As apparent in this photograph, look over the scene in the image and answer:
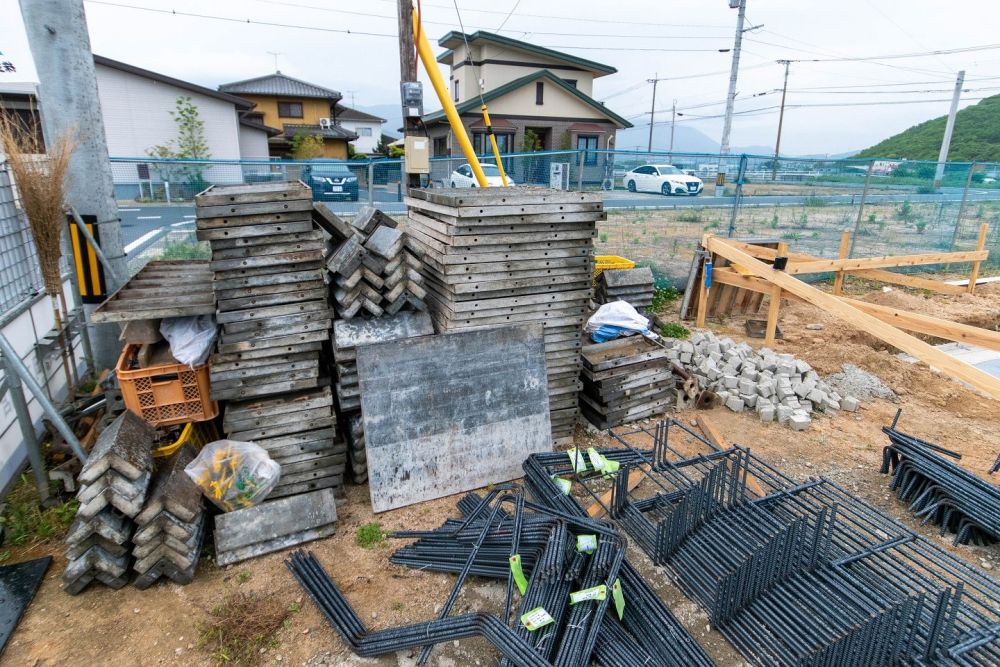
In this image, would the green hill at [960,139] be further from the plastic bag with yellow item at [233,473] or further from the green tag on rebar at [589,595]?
the plastic bag with yellow item at [233,473]

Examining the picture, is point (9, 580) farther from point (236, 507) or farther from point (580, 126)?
point (580, 126)

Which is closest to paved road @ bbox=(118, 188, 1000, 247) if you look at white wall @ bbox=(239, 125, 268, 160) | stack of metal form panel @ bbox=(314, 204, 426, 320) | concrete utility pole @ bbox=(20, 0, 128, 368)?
concrete utility pole @ bbox=(20, 0, 128, 368)

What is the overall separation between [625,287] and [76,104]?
6.80 m

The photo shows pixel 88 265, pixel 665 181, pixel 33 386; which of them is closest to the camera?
pixel 33 386

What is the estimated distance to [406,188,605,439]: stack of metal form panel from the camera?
16.2ft

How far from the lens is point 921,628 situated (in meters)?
3.26

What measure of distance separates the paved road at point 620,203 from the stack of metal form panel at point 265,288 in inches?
195

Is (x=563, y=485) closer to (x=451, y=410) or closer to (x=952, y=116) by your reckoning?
(x=451, y=410)

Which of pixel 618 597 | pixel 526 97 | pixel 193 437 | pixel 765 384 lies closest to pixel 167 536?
pixel 193 437

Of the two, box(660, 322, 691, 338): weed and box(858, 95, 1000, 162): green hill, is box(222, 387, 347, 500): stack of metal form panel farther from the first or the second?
box(858, 95, 1000, 162): green hill

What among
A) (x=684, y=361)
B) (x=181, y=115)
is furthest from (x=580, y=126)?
(x=684, y=361)

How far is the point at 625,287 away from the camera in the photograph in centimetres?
826

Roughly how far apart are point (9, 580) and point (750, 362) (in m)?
7.63

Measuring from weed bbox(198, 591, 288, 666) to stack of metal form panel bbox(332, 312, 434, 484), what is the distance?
1.45 metres
